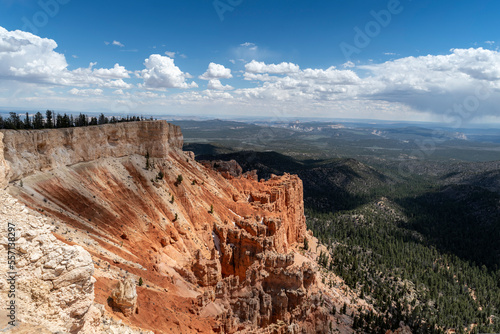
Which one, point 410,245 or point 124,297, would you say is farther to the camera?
point 410,245

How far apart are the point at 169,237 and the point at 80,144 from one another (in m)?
20.7

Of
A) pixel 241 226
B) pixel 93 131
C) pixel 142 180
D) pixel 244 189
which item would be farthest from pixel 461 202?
pixel 93 131

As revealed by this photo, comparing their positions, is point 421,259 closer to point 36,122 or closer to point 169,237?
point 169,237

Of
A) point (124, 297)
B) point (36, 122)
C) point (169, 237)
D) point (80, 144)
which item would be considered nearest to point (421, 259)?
point (169, 237)

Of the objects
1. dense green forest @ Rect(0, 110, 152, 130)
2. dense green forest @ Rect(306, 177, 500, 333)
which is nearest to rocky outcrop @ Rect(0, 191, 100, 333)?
dense green forest @ Rect(0, 110, 152, 130)

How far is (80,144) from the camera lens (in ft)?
150

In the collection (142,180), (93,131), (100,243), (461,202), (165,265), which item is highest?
(93,131)

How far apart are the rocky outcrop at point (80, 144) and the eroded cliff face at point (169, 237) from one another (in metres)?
0.19

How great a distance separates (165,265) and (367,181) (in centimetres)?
15845

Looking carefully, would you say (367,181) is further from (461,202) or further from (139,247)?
(139,247)

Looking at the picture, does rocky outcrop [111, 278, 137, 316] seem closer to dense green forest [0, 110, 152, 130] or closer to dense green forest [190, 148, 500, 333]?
dense green forest [190, 148, 500, 333]

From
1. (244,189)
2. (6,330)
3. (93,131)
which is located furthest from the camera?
(244,189)

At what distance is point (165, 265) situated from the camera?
116 feet

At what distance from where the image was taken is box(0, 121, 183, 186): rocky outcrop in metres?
35.0
